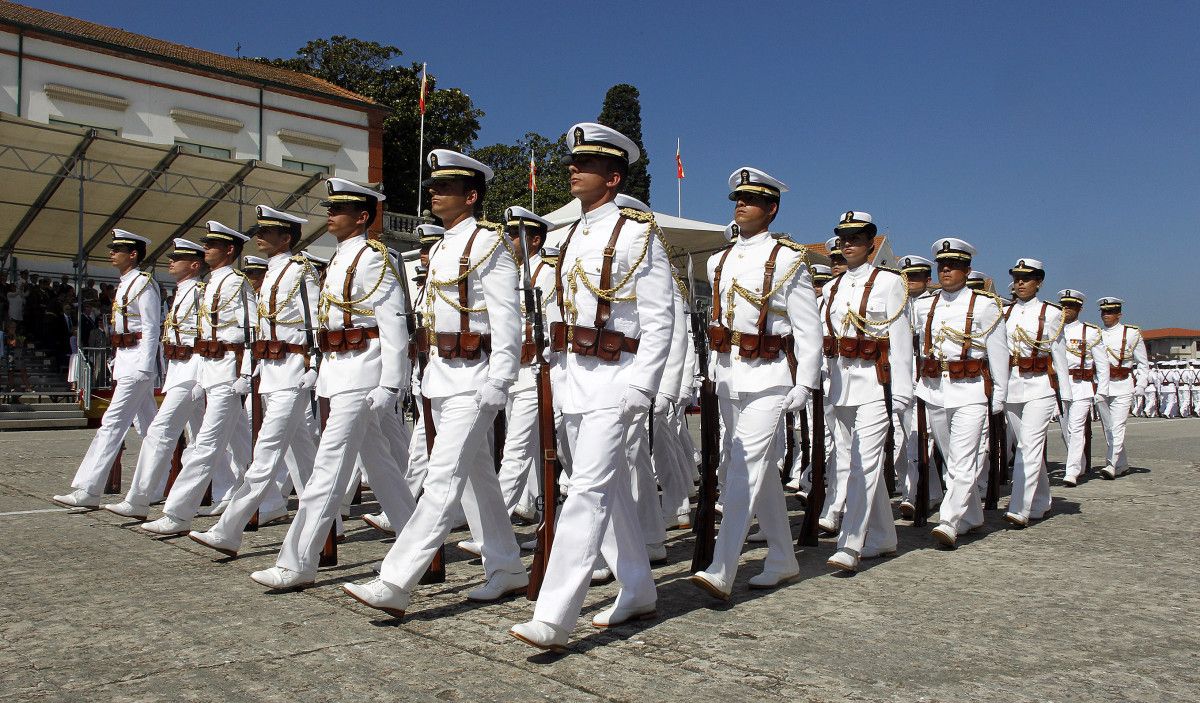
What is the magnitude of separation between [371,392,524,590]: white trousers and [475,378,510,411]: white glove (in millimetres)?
65

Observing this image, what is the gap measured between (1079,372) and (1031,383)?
13.6 ft

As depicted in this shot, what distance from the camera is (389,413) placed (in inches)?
257

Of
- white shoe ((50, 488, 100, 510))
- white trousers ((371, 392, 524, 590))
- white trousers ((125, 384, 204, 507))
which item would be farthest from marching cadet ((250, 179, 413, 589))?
white shoe ((50, 488, 100, 510))

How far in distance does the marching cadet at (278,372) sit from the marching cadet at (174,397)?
905mm

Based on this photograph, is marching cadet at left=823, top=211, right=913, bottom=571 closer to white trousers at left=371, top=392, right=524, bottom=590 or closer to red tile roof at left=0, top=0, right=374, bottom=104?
white trousers at left=371, top=392, right=524, bottom=590

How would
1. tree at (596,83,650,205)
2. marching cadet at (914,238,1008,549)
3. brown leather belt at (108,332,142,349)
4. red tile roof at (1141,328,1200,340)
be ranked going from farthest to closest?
red tile roof at (1141,328,1200,340), tree at (596,83,650,205), brown leather belt at (108,332,142,349), marching cadet at (914,238,1008,549)

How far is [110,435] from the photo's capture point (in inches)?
324

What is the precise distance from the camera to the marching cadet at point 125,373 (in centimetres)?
809

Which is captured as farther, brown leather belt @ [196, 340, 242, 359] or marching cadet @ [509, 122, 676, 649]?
brown leather belt @ [196, 340, 242, 359]

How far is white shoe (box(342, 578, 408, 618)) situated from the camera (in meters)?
A: 4.52

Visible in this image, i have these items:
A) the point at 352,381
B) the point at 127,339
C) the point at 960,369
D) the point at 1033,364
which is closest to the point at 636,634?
the point at 352,381

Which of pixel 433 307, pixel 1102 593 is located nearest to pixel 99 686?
pixel 433 307

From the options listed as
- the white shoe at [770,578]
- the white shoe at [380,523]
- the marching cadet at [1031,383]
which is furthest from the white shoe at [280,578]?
the marching cadet at [1031,383]

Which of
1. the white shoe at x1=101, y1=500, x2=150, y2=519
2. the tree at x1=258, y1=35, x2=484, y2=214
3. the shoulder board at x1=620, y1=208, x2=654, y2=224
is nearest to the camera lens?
the shoulder board at x1=620, y1=208, x2=654, y2=224
